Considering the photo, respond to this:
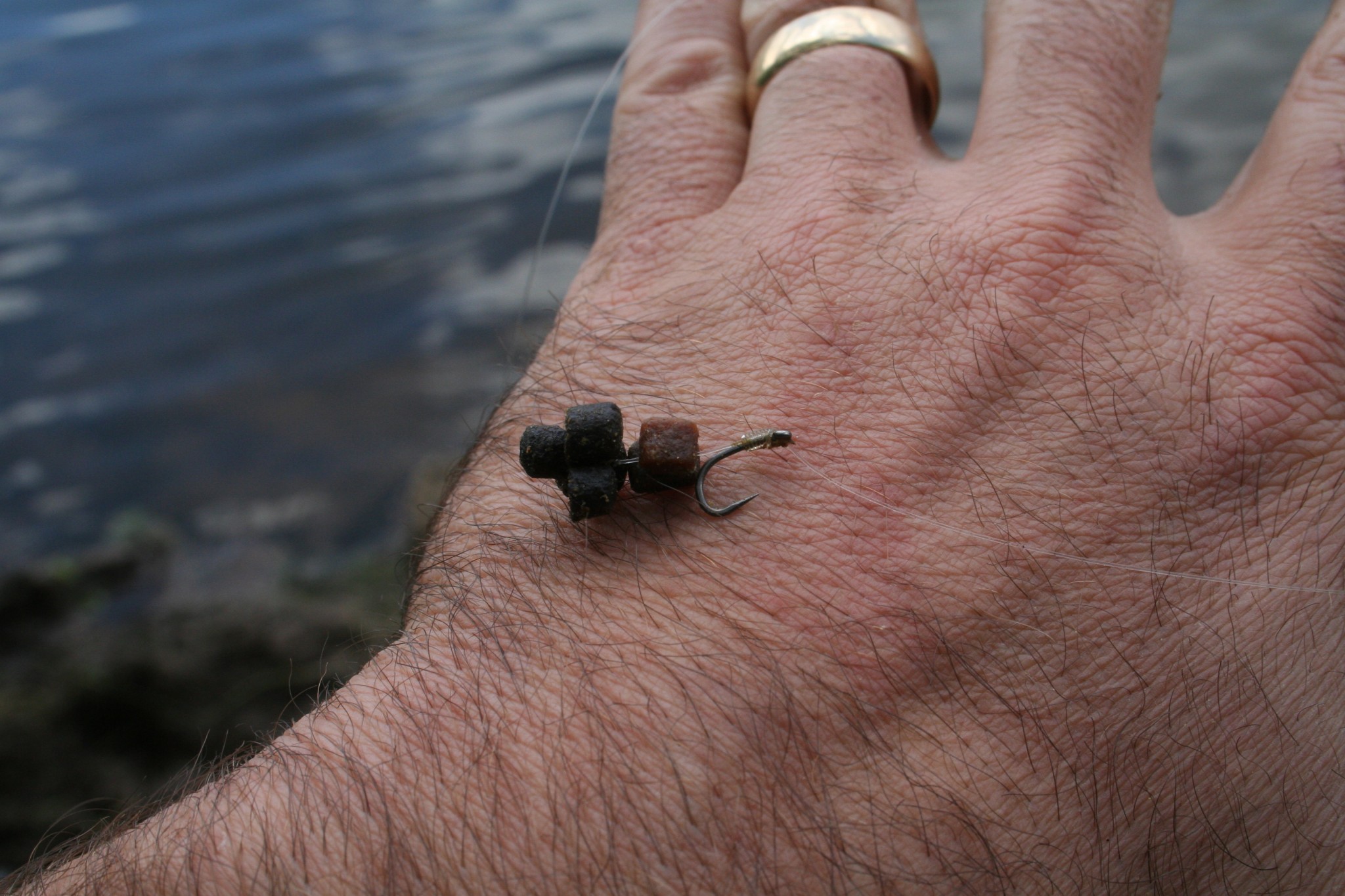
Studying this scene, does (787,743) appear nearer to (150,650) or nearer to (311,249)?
(150,650)

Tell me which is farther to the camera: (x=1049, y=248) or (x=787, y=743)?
(x=1049, y=248)

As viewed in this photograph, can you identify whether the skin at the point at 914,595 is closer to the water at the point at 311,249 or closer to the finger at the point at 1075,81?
the finger at the point at 1075,81

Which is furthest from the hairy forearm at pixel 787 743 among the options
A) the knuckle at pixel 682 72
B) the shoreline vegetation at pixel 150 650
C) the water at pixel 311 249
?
the water at pixel 311 249

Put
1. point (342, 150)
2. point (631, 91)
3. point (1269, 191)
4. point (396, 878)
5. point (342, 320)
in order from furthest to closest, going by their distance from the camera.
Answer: point (342, 150)
point (342, 320)
point (631, 91)
point (1269, 191)
point (396, 878)

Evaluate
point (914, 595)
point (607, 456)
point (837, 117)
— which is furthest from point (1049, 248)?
point (607, 456)

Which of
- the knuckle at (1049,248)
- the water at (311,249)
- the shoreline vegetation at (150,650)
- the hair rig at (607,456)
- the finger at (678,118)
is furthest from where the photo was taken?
the water at (311,249)

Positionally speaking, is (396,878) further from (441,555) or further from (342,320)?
(342,320)

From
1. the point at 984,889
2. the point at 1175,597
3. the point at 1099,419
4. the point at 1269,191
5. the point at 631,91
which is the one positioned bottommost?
the point at 984,889

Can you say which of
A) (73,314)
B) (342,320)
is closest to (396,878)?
(342,320)
